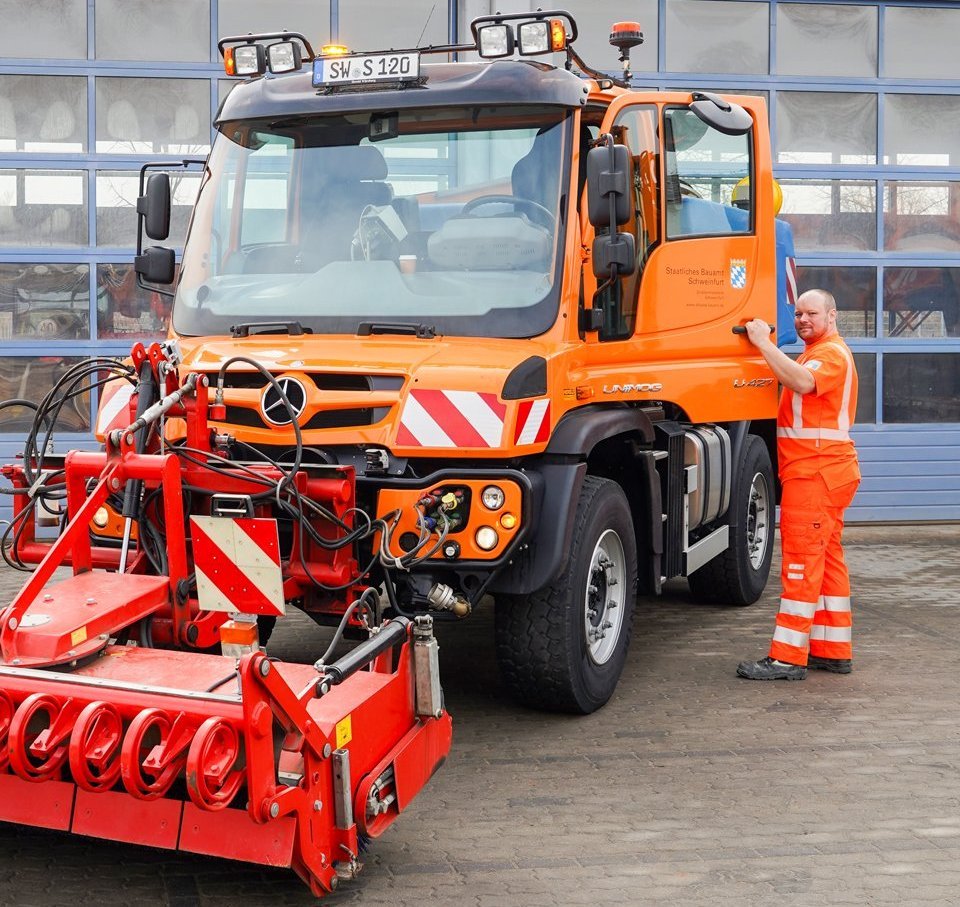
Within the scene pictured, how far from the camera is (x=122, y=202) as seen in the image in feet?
32.8

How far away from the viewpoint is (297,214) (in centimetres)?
561

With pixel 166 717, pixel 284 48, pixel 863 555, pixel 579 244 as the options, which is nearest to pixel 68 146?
pixel 284 48

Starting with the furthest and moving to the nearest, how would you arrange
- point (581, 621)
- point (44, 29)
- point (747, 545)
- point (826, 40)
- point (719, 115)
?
1. point (826, 40)
2. point (44, 29)
3. point (747, 545)
4. point (719, 115)
5. point (581, 621)

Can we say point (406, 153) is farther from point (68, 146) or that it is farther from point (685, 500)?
point (68, 146)

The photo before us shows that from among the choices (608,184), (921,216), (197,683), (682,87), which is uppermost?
(682,87)

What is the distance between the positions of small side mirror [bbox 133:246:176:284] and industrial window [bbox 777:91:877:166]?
5984 millimetres

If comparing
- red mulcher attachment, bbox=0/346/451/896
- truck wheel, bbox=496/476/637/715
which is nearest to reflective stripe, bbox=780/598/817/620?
truck wheel, bbox=496/476/637/715

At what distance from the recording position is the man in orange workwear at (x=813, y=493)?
6.11 metres

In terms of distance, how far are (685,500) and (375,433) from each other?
78.8 inches

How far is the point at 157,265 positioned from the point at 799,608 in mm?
3261

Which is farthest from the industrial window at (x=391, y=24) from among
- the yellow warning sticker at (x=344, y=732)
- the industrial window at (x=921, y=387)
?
the yellow warning sticker at (x=344, y=732)

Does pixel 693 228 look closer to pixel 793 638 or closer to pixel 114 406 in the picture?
pixel 793 638

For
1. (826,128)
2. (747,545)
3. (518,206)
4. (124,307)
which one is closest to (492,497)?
(518,206)

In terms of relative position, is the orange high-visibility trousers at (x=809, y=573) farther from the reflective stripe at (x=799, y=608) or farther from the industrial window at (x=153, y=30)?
the industrial window at (x=153, y=30)
